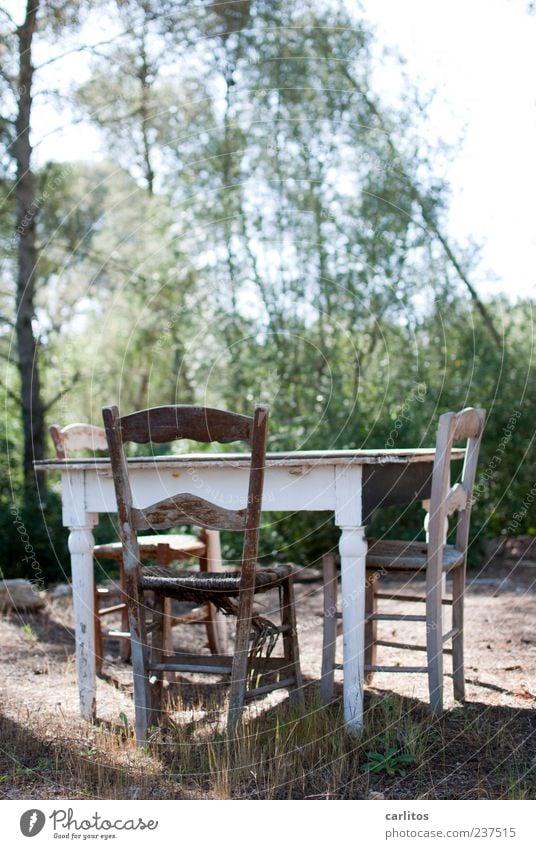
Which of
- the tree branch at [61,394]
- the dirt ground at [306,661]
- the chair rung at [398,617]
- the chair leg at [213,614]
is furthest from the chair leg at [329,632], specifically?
the tree branch at [61,394]

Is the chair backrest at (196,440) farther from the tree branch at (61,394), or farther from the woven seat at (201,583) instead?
the tree branch at (61,394)

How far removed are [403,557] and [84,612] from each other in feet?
4.30

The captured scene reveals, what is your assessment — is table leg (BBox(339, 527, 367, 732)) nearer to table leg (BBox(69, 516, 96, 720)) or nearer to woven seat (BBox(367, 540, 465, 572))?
woven seat (BBox(367, 540, 465, 572))

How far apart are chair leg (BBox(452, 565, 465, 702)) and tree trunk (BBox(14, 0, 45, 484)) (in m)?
3.83

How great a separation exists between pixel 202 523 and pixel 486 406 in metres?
4.38

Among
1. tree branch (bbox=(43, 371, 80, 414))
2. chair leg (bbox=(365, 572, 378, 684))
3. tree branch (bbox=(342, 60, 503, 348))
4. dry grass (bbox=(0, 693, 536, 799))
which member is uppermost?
tree branch (bbox=(342, 60, 503, 348))

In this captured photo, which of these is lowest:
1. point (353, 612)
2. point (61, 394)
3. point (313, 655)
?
point (313, 655)

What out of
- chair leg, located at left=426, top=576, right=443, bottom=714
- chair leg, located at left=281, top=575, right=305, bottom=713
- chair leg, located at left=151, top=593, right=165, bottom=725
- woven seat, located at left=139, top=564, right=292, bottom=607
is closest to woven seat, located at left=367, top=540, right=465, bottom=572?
chair leg, located at left=426, top=576, right=443, bottom=714

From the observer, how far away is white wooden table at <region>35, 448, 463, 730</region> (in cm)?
330

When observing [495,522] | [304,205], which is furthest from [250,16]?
[495,522]

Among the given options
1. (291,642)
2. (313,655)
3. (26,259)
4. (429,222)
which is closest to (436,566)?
(291,642)

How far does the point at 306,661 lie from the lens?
454 cm

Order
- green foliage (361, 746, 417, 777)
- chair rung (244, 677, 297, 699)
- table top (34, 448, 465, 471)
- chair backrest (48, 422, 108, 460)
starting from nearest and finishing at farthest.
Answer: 1. green foliage (361, 746, 417, 777)
2. chair rung (244, 677, 297, 699)
3. table top (34, 448, 465, 471)
4. chair backrest (48, 422, 108, 460)

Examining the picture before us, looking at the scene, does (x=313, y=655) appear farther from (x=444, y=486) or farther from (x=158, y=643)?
(x=444, y=486)
